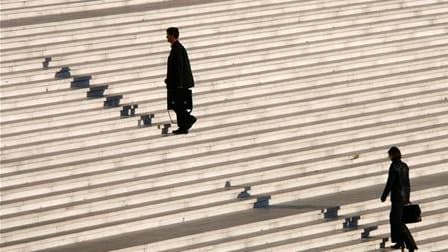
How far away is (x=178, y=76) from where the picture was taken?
22891 mm

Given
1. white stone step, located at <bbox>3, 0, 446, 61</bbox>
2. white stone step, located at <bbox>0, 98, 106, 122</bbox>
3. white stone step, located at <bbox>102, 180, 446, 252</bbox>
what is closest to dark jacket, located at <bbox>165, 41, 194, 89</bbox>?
white stone step, located at <bbox>102, 180, 446, 252</bbox>

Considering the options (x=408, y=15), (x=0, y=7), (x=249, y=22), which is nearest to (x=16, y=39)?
(x=0, y=7)

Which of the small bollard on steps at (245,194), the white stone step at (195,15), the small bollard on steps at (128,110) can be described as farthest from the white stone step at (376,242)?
the white stone step at (195,15)

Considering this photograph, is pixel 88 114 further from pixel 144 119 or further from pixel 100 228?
pixel 100 228

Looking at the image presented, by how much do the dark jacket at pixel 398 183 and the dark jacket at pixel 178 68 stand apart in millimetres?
2412

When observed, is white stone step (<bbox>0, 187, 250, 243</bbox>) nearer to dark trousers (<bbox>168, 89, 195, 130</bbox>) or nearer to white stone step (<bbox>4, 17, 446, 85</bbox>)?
dark trousers (<bbox>168, 89, 195, 130</bbox>)

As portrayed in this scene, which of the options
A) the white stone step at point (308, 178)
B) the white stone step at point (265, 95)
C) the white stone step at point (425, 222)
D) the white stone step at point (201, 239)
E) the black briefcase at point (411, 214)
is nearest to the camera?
the white stone step at point (201, 239)

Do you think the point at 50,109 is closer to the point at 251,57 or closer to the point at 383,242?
the point at 251,57

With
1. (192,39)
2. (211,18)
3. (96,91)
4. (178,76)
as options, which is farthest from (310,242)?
(211,18)

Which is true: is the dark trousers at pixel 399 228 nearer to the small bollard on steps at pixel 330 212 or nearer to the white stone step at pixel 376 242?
the white stone step at pixel 376 242

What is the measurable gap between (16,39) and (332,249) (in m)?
5.73

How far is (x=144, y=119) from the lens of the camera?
2495cm

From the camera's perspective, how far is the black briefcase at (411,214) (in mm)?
22156

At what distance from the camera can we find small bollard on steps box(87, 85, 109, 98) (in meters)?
25.5
